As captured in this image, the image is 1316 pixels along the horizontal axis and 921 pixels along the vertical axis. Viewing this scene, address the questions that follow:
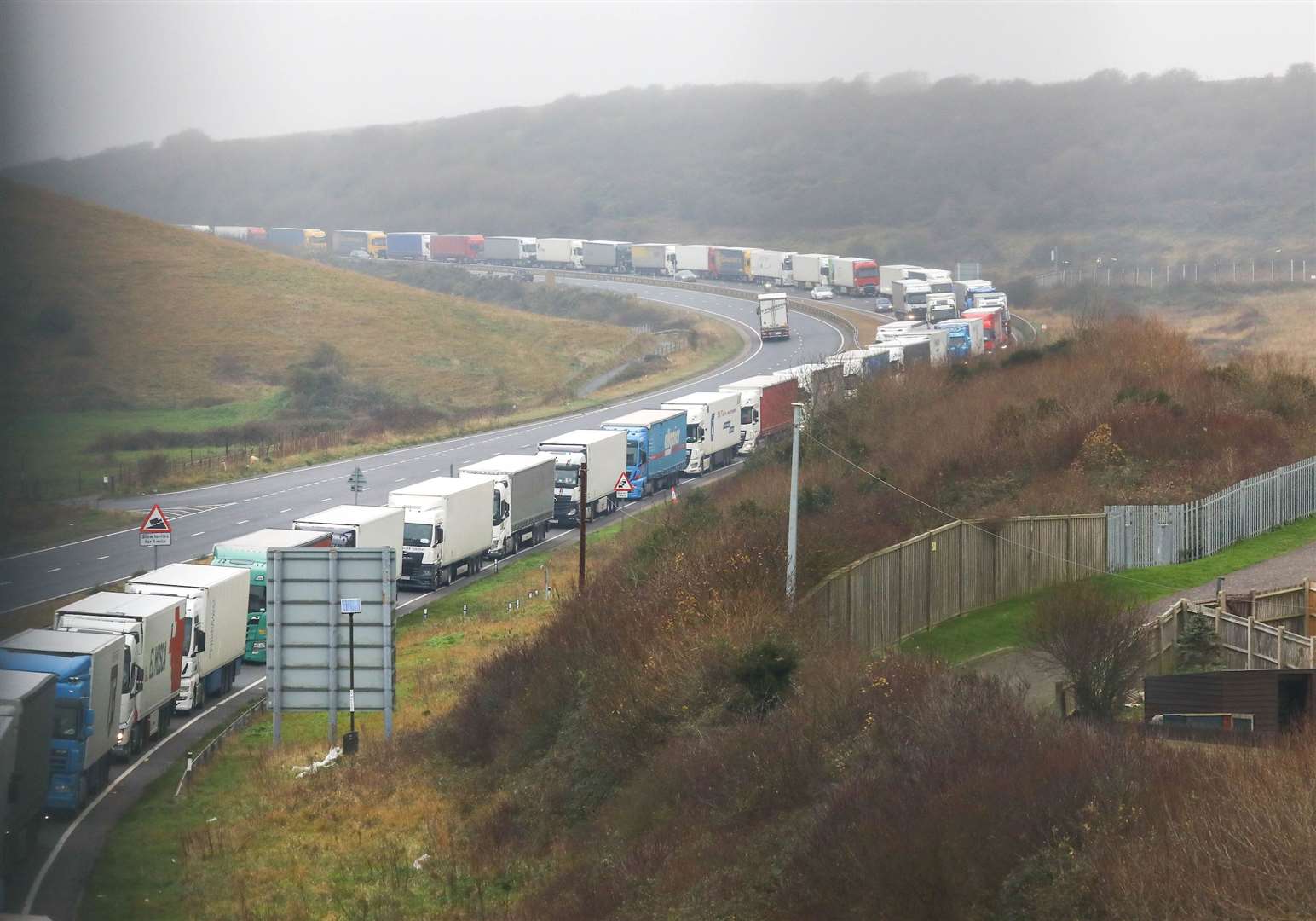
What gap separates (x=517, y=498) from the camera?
41.4 m

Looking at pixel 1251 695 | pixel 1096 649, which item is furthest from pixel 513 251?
pixel 1251 695

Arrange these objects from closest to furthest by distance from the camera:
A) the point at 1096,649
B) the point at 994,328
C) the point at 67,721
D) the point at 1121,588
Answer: the point at 1096,649 < the point at 67,721 < the point at 1121,588 < the point at 994,328

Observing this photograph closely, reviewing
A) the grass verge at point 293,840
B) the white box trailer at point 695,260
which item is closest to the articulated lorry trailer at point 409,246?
the white box trailer at point 695,260

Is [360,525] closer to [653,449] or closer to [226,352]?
[653,449]

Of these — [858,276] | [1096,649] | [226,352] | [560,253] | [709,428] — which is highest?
[560,253]

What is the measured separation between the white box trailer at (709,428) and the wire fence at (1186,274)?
53.5 m

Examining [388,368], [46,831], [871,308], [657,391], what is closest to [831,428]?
[657,391]

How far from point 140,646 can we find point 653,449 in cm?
2802

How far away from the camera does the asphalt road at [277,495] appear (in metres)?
32.7

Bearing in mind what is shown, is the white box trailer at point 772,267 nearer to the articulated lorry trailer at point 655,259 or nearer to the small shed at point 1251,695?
the articulated lorry trailer at point 655,259

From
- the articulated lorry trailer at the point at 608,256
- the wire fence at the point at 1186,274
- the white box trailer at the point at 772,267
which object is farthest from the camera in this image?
the articulated lorry trailer at the point at 608,256

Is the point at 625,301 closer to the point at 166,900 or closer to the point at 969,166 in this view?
the point at 969,166

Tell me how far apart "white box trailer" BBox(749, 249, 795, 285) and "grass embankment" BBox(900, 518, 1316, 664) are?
85.2 meters

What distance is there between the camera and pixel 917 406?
4641cm
